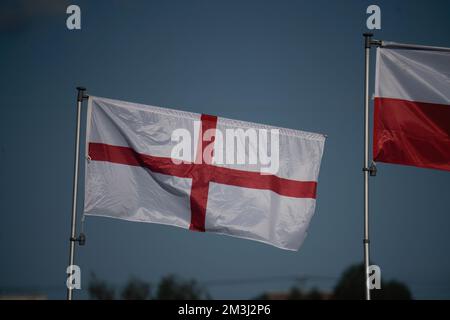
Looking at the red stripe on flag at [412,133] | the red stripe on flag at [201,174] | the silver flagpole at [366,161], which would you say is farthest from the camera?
the red stripe on flag at [201,174]

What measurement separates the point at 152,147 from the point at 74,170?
1883mm

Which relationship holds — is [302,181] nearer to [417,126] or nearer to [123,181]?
[417,126]

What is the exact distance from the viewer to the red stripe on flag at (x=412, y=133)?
17.3 m

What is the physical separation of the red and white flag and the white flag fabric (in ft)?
5.55

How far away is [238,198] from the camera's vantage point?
18.2 metres

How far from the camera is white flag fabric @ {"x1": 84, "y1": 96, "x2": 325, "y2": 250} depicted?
1767 cm

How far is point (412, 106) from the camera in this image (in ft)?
58.0

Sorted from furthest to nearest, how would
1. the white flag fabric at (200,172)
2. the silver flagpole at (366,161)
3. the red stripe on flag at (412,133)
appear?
the white flag fabric at (200,172) → the red stripe on flag at (412,133) → the silver flagpole at (366,161)

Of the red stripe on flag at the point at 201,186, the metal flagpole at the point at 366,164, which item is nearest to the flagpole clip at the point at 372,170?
the metal flagpole at the point at 366,164

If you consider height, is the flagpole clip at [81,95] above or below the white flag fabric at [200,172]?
above

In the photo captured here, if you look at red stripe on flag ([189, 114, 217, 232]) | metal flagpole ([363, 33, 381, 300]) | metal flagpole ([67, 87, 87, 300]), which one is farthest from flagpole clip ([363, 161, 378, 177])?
metal flagpole ([67, 87, 87, 300])

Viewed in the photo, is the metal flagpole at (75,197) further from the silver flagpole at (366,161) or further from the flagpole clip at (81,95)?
the silver flagpole at (366,161)

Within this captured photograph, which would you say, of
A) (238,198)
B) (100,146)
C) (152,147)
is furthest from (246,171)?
(100,146)
